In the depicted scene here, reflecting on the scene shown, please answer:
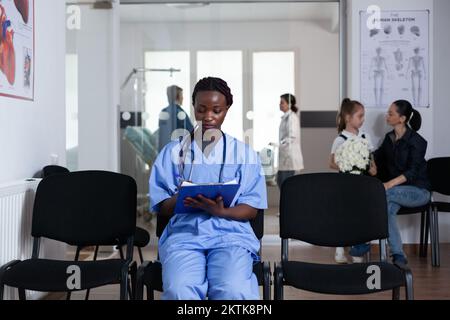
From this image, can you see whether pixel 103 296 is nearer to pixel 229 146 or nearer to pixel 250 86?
pixel 229 146

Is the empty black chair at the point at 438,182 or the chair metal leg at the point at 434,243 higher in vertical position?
the empty black chair at the point at 438,182

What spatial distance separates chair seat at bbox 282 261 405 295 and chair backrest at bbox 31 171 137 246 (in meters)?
0.83

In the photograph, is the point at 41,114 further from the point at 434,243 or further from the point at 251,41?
the point at 434,243

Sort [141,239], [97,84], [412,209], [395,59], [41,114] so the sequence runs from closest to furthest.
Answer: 1. [141,239]
2. [41,114]
3. [412,209]
4. [395,59]
5. [97,84]

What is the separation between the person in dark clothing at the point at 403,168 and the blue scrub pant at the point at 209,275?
2.32 m

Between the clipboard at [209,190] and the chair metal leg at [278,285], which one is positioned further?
the chair metal leg at [278,285]

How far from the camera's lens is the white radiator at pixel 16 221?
2832 mm

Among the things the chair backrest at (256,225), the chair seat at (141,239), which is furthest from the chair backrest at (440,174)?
the chair backrest at (256,225)

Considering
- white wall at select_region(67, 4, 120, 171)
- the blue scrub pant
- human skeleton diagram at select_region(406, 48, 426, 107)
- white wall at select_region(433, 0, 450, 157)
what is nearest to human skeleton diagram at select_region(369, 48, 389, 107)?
human skeleton diagram at select_region(406, 48, 426, 107)

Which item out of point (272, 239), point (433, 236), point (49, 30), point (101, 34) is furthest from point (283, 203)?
point (101, 34)

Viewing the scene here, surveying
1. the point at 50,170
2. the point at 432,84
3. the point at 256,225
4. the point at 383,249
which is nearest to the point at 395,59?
the point at 432,84

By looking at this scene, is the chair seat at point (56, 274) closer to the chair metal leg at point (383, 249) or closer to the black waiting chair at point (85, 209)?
the black waiting chair at point (85, 209)

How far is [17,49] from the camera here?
3.24m

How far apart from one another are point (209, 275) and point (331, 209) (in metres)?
0.82
